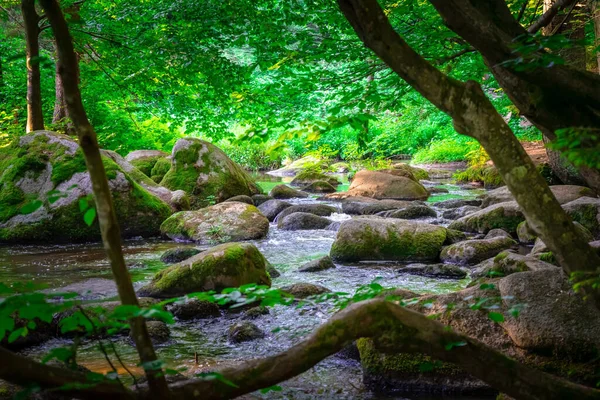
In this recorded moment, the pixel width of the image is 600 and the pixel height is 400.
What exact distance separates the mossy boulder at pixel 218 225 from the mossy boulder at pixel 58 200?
0.54 meters

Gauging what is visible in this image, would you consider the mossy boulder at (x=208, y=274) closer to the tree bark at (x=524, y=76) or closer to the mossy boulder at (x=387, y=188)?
the tree bark at (x=524, y=76)

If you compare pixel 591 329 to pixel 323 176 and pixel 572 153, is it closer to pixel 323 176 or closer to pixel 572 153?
pixel 572 153

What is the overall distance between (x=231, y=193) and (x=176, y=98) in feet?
20.1

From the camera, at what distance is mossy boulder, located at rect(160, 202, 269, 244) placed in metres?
10.9

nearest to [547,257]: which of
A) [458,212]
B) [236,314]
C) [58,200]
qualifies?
[236,314]

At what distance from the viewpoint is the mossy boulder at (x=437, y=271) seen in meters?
A: 7.67

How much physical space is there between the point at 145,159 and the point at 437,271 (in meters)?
11.9

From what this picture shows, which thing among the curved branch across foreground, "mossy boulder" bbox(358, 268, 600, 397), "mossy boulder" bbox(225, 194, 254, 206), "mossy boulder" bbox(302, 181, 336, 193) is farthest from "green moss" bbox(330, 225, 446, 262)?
"mossy boulder" bbox(302, 181, 336, 193)

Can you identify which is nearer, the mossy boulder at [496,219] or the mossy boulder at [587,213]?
the mossy boulder at [587,213]

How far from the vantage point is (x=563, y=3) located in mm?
3545

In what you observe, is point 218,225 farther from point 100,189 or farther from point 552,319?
point 100,189

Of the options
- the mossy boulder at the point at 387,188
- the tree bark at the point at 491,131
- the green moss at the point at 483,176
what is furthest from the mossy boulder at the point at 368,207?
the tree bark at the point at 491,131

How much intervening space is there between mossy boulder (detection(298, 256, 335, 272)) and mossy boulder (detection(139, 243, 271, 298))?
1199mm

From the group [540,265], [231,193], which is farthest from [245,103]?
[231,193]
